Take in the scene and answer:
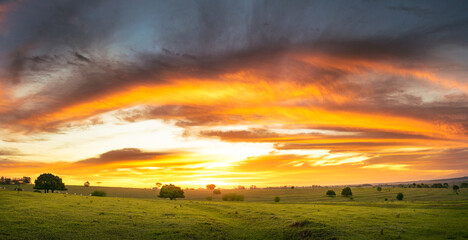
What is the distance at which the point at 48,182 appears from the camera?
109 metres

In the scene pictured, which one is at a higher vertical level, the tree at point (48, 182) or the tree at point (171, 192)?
the tree at point (48, 182)

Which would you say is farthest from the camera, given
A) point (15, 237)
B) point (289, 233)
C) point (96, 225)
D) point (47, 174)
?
point (47, 174)

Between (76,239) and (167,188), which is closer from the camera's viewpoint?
(76,239)

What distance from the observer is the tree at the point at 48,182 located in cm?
A: 10788

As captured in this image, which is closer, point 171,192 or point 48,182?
point 48,182

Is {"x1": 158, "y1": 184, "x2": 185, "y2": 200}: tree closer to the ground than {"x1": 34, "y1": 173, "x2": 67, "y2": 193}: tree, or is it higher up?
closer to the ground

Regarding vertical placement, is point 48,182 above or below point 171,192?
above

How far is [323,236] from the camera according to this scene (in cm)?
2795

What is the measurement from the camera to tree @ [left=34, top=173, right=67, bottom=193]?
354 ft

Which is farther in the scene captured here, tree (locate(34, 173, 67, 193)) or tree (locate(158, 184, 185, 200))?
tree (locate(158, 184, 185, 200))

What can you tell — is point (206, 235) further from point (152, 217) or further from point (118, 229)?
point (152, 217)

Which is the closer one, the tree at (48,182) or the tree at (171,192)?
the tree at (48,182)

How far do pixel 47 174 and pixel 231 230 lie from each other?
11237 centimetres

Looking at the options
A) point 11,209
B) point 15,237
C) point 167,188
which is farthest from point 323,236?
point 167,188
